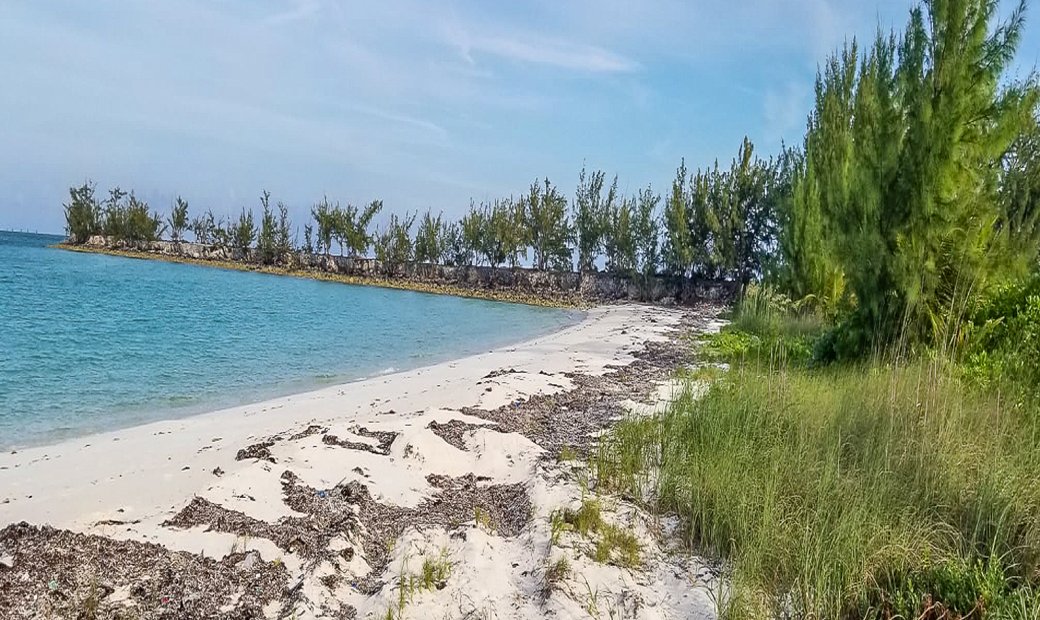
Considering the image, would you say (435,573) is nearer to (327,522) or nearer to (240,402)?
(327,522)

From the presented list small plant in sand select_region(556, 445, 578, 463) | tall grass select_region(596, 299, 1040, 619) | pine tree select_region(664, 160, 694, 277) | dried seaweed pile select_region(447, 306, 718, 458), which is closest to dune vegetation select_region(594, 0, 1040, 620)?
tall grass select_region(596, 299, 1040, 619)

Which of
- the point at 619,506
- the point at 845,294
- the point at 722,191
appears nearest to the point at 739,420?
the point at 619,506

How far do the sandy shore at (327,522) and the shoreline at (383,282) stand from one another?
28030mm

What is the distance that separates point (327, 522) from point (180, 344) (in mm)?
10872

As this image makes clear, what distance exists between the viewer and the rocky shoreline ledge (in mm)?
37156

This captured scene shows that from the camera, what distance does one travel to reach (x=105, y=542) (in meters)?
3.53

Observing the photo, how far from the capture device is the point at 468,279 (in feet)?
152

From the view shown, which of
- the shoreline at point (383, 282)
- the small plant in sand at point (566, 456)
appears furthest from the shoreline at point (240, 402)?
the shoreline at point (383, 282)

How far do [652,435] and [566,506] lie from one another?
1428mm

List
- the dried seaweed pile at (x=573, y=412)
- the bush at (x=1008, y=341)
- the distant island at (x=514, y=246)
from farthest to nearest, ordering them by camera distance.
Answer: the distant island at (x=514, y=246), the dried seaweed pile at (x=573, y=412), the bush at (x=1008, y=341)

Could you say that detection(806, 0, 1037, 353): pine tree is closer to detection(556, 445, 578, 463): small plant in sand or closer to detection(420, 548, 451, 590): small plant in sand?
detection(556, 445, 578, 463): small plant in sand

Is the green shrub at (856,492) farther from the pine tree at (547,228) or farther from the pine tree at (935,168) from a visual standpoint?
the pine tree at (547,228)

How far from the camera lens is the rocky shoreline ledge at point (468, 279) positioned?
37.2 metres

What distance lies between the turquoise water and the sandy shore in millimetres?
1660
